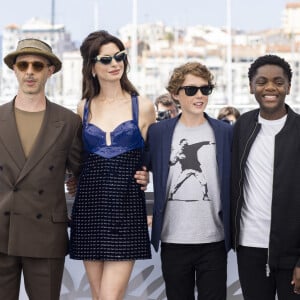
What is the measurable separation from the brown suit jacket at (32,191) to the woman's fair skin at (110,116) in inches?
10.3

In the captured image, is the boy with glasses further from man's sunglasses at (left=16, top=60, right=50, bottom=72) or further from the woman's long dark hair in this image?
man's sunglasses at (left=16, top=60, right=50, bottom=72)

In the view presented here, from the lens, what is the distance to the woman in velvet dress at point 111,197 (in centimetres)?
469

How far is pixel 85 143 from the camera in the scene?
478cm

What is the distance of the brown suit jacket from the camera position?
4.52 meters

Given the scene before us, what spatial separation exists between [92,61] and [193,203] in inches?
37.9

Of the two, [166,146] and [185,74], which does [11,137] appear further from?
[185,74]

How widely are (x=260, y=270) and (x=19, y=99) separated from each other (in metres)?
1.49

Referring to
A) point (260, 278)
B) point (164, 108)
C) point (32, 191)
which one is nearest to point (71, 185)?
point (32, 191)

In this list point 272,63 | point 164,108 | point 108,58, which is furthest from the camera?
point 164,108

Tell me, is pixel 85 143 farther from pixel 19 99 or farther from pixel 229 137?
pixel 229 137

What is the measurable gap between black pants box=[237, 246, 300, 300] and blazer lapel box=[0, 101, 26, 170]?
3.86ft

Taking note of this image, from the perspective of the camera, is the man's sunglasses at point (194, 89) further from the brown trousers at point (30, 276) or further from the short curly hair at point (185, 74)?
the brown trousers at point (30, 276)

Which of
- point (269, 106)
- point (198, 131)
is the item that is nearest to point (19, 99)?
point (198, 131)

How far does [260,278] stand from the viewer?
4.39m
